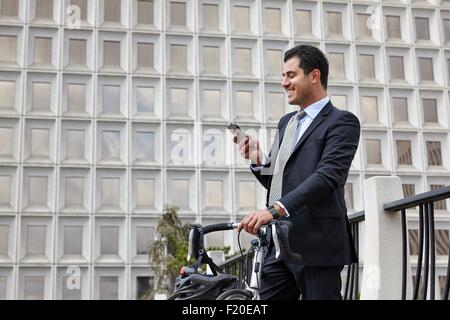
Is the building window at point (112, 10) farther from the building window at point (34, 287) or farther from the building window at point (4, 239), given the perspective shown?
the building window at point (34, 287)

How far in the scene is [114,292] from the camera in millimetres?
18906

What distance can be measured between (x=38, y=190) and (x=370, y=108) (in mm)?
11156

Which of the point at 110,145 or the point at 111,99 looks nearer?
the point at 110,145

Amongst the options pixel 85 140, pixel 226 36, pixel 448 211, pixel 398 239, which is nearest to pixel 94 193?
pixel 85 140

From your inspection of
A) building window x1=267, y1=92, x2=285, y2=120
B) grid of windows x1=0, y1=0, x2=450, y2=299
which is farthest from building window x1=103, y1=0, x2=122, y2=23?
building window x1=267, y1=92, x2=285, y2=120

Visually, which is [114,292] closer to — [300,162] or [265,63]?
[265,63]

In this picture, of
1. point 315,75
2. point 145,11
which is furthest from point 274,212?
point 145,11

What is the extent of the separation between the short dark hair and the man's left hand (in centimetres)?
60

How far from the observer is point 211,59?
68.9 ft

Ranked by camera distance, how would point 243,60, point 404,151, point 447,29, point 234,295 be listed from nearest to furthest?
point 234,295 < point 243,60 < point 404,151 < point 447,29

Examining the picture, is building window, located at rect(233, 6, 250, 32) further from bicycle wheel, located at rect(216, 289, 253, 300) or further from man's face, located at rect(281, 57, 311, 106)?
bicycle wheel, located at rect(216, 289, 253, 300)

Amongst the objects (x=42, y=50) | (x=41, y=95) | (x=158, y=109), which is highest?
(x=42, y=50)

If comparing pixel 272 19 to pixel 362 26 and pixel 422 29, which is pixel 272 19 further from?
pixel 422 29
